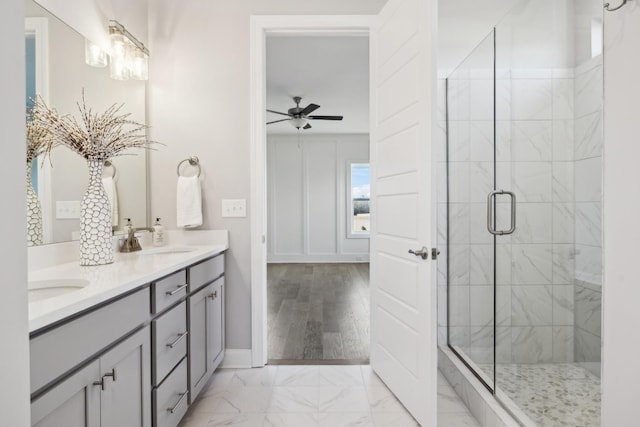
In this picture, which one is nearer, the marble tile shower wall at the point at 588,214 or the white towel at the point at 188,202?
the marble tile shower wall at the point at 588,214

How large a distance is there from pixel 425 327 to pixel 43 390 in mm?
1454

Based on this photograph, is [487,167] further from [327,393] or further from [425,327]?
[327,393]

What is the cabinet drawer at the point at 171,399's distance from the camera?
137cm

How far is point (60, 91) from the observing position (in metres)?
1.58

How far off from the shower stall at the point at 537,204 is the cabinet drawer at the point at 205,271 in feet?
5.26

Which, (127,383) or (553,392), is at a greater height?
(127,383)

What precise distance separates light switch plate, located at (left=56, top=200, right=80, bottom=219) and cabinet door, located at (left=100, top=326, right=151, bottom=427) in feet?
2.48

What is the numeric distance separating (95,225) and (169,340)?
621 millimetres

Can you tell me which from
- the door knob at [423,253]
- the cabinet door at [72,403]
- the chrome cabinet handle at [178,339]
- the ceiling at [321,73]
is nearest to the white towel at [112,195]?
the chrome cabinet handle at [178,339]

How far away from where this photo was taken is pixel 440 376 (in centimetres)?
226

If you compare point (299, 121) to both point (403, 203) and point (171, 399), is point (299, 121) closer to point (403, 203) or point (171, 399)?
point (403, 203)

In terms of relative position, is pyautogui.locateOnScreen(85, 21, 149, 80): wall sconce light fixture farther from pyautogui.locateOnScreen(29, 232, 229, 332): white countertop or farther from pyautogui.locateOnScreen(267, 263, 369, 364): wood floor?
pyautogui.locateOnScreen(267, 263, 369, 364): wood floor

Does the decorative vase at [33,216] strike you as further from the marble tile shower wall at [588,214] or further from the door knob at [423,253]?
the marble tile shower wall at [588,214]

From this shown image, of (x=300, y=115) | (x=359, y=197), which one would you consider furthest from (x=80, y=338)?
(x=359, y=197)
